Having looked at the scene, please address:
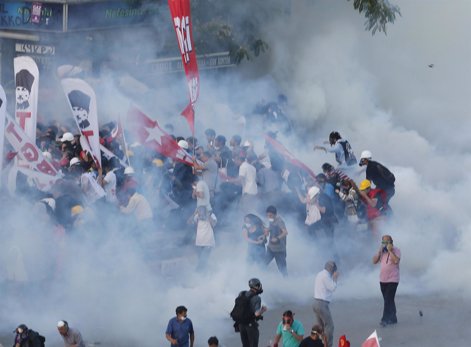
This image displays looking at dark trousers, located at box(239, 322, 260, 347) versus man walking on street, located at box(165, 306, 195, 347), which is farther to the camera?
dark trousers, located at box(239, 322, 260, 347)

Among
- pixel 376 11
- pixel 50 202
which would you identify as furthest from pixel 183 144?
pixel 376 11

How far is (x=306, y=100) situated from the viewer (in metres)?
26.2

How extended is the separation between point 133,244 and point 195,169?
5.55 ft

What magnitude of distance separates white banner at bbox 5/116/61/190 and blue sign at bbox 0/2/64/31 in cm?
931

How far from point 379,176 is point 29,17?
31.7 ft

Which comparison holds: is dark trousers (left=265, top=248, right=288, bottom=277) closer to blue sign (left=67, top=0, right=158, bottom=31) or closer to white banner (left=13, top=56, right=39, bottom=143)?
white banner (left=13, top=56, right=39, bottom=143)

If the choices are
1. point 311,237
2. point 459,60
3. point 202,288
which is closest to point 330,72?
point 459,60

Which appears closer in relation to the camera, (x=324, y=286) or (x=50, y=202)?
(x=324, y=286)


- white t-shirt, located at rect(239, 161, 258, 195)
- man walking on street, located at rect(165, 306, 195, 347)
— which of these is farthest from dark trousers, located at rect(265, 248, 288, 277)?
man walking on street, located at rect(165, 306, 195, 347)

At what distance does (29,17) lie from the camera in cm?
2486

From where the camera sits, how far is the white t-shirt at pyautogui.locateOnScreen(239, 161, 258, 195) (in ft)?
59.8

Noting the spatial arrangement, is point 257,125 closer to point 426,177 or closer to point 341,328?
point 426,177

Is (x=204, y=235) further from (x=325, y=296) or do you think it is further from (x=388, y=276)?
(x=325, y=296)

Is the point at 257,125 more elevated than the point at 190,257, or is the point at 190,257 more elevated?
the point at 257,125
